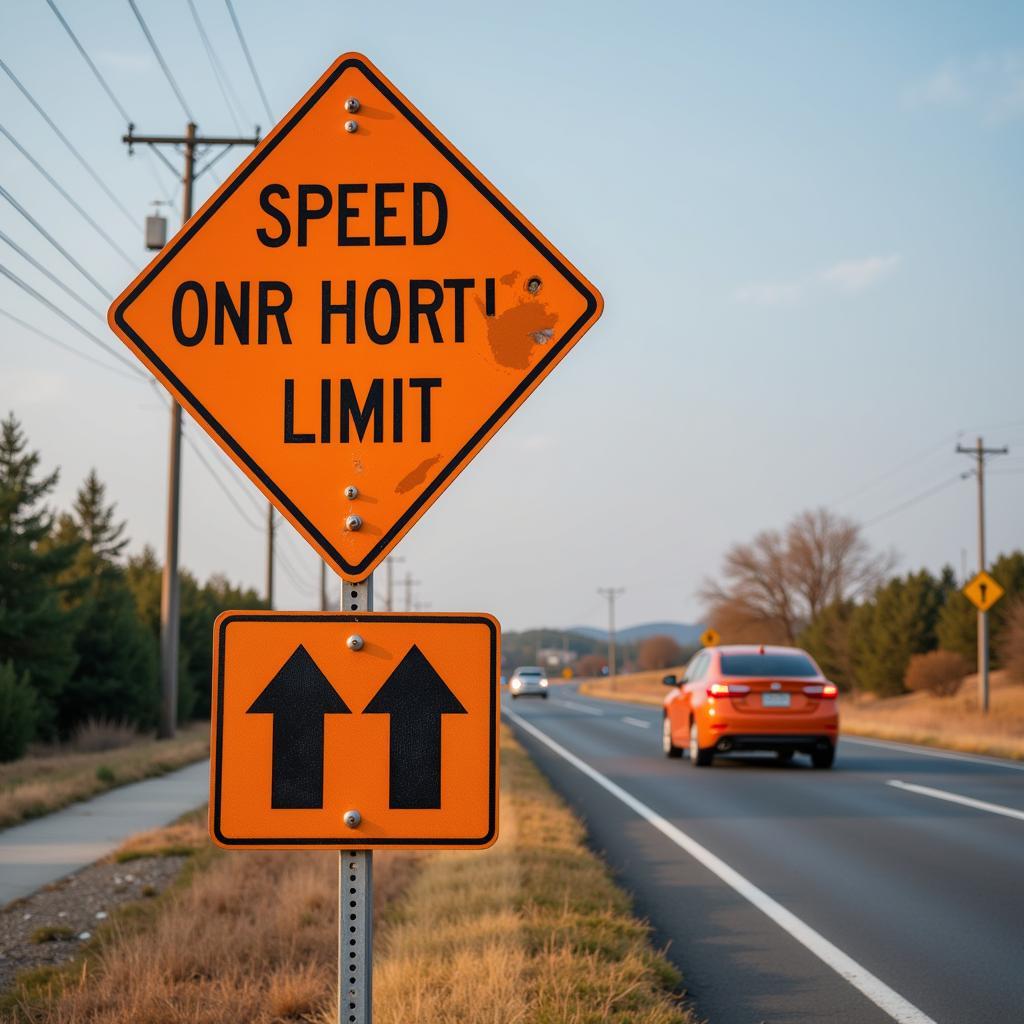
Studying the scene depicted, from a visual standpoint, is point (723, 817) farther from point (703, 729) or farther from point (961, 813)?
point (703, 729)

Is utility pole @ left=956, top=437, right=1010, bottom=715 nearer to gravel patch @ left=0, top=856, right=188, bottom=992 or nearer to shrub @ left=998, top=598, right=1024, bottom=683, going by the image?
shrub @ left=998, top=598, right=1024, bottom=683

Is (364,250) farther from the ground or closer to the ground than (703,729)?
farther from the ground

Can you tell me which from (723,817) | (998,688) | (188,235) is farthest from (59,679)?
(998,688)

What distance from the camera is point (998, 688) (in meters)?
54.8

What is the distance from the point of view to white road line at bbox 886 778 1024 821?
39.7 ft

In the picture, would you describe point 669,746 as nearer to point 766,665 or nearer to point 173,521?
point 766,665

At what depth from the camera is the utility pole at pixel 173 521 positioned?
2292cm

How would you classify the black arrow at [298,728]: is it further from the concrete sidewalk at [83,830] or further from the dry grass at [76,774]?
the dry grass at [76,774]

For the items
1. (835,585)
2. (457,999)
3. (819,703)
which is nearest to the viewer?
(457,999)

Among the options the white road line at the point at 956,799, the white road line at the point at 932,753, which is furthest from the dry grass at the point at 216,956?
the white road line at the point at 932,753

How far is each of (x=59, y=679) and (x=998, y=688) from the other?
4190 cm

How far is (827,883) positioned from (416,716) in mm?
6543

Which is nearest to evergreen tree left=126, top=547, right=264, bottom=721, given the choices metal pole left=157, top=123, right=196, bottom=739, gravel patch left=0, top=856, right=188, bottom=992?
metal pole left=157, top=123, right=196, bottom=739

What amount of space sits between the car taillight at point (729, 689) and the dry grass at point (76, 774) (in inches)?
294
